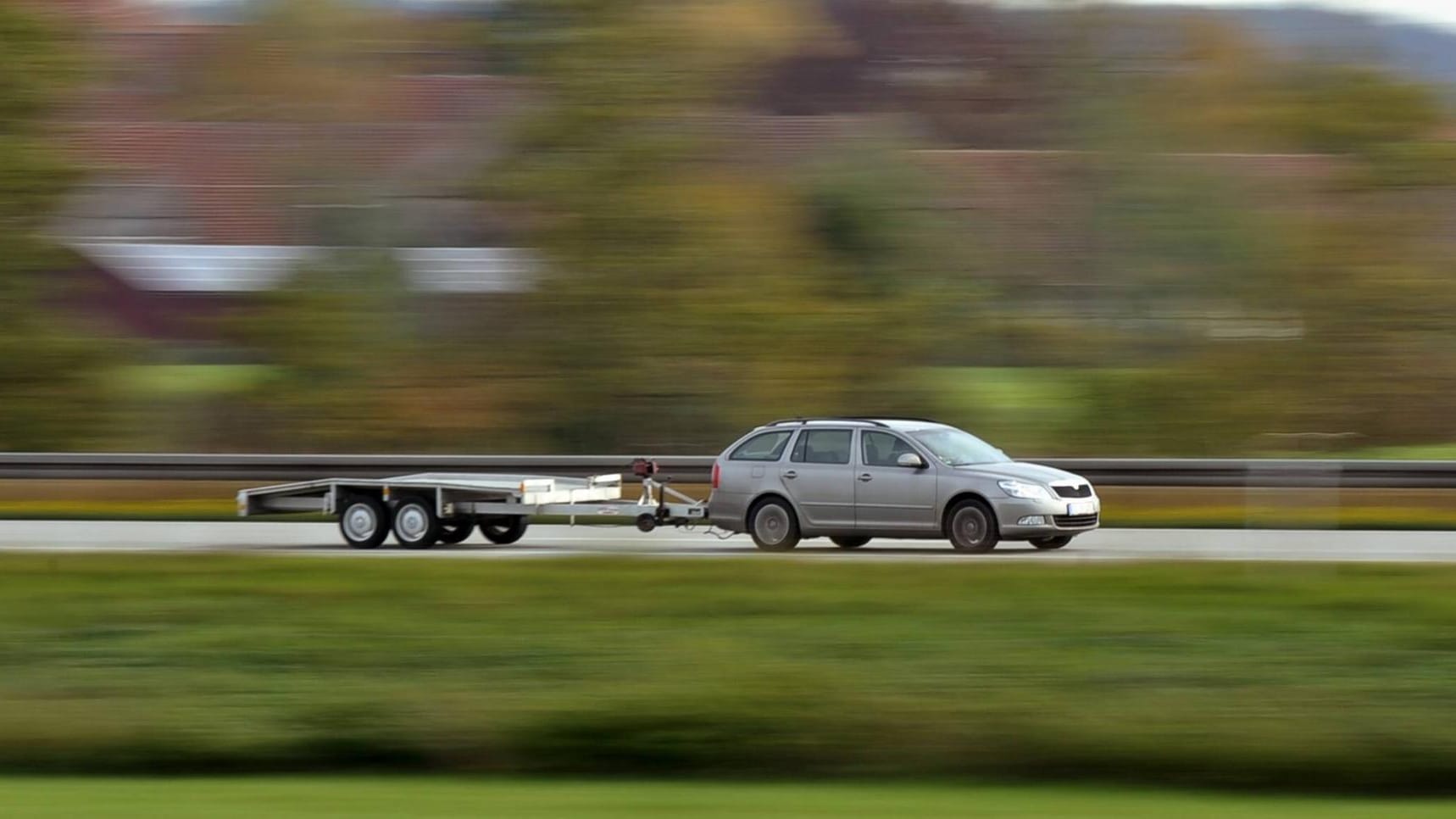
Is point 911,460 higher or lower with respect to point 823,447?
lower

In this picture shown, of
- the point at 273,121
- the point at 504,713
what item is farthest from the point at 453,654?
the point at 273,121

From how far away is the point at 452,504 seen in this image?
1988 centimetres

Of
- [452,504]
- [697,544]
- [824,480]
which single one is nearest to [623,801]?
[824,480]

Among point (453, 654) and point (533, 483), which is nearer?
point (453, 654)

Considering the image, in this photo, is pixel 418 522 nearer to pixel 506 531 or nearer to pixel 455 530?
pixel 455 530

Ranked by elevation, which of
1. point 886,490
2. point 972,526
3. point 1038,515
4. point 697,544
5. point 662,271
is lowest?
point 697,544

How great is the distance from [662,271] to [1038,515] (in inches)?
474

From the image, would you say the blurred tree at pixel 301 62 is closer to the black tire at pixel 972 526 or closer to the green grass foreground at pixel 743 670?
the black tire at pixel 972 526

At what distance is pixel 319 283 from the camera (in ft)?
102

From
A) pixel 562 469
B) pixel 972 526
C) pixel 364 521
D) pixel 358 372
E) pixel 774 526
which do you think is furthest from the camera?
pixel 358 372

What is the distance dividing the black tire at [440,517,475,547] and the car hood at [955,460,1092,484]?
540cm

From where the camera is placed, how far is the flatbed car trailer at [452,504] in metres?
19.6

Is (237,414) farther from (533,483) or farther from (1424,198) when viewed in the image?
(1424,198)

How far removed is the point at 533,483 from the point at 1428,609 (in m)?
9.79
